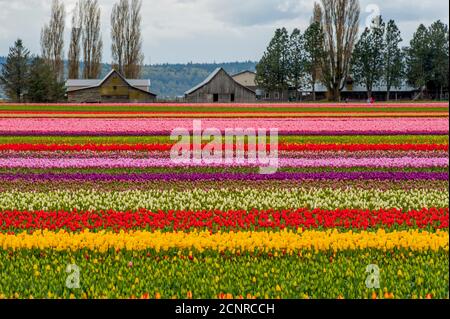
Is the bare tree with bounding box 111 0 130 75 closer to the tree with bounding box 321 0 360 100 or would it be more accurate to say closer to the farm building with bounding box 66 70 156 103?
the farm building with bounding box 66 70 156 103

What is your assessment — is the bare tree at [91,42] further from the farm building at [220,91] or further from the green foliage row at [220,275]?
the green foliage row at [220,275]

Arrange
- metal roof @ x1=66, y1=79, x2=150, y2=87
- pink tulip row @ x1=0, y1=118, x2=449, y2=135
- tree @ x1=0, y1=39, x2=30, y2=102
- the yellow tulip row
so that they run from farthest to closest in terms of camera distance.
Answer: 1. metal roof @ x1=66, y1=79, x2=150, y2=87
2. tree @ x1=0, y1=39, x2=30, y2=102
3. pink tulip row @ x1=0, y1=118, x2=449, y2=135
4. the yellow tulip row

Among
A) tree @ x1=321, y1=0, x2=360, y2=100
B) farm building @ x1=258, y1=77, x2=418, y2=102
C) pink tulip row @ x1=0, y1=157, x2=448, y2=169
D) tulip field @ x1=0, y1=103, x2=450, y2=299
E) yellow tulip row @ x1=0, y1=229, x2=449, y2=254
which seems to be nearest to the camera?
tulip field @ x1=0, y1=103, x2=450, y2=299

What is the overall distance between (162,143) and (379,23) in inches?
2952

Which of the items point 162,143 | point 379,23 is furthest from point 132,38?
point 162,143

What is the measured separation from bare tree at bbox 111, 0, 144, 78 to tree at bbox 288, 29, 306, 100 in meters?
21.6

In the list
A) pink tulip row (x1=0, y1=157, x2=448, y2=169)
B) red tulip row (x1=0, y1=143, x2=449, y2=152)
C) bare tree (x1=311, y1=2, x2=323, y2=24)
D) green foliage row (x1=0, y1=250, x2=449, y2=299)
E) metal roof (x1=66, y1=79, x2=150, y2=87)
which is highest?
bare tree (x1=311, y1=2, x2=323, y2=24)

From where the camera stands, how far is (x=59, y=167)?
1847 centimetres

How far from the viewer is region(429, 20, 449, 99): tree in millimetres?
90681

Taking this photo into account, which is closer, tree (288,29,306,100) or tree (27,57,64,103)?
tree (27,57,64,103)

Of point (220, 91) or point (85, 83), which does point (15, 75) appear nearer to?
point (85, 83)

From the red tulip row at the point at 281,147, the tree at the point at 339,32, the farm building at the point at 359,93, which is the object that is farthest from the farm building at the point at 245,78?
the red tulip row at the point at 281,147

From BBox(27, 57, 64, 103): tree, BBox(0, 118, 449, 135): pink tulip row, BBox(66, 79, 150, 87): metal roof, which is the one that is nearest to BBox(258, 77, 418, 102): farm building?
BBox(66, 79, 150, 87): metal roof
